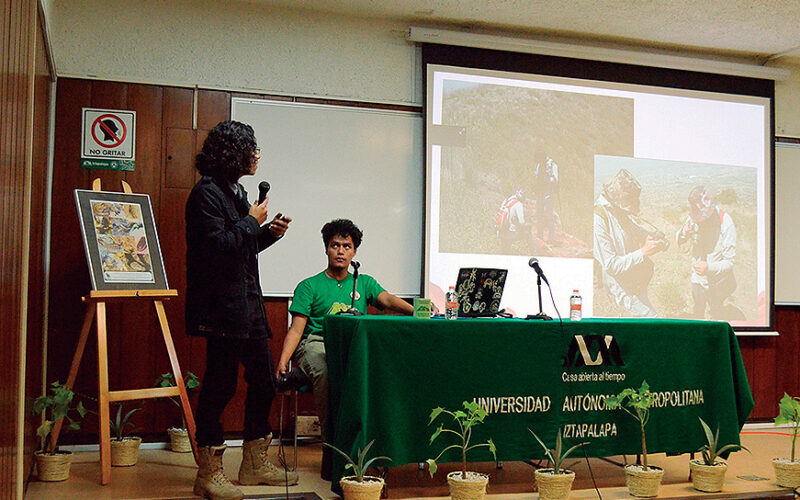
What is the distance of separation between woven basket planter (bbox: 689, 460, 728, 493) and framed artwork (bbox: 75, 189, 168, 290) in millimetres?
2764

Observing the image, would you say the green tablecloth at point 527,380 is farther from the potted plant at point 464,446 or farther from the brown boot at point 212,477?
the brown boot at point 212,477

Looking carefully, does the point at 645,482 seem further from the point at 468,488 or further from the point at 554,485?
the point at 468,488

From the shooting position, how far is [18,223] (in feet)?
8.55

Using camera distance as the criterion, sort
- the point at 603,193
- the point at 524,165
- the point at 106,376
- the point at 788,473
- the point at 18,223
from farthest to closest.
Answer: the point at 603,193 → the point at 524,165 → the point at 106,376 → the point at 788,473 → the point at 18,223

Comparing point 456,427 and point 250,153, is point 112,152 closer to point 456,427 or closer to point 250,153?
point 250,153

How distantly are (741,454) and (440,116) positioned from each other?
2.80 meters

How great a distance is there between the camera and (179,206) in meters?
4.49

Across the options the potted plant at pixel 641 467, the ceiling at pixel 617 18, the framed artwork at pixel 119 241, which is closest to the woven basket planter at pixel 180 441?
the framed artwork at pixel 119 241

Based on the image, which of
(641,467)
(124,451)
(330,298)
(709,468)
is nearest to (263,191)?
(330,298)

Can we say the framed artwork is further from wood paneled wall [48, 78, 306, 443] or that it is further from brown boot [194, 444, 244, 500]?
brown boot [194, 444, 244, 500]

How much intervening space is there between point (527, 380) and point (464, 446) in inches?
17.5

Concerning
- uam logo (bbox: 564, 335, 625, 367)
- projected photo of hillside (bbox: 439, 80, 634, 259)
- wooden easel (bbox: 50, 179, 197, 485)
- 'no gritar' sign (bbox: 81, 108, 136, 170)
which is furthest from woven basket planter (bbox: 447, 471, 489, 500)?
'no gritar' sign (bbox: 81, 108, 136, 170)

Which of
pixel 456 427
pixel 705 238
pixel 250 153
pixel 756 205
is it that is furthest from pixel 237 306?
pixel 756 205

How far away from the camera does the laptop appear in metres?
3.55
